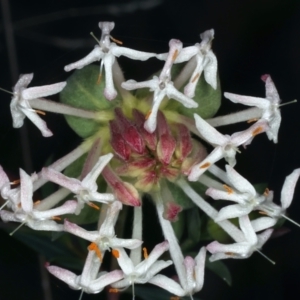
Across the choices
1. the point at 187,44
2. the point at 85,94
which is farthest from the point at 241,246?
the point at 187,44

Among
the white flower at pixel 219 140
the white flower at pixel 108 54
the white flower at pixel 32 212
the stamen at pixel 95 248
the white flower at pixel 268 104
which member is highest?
the white flower at pixel 108 54

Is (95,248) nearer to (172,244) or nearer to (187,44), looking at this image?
(172,244)

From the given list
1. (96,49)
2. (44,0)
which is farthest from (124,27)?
(96,49)

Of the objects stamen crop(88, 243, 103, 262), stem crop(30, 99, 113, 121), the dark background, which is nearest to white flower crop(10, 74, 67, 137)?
stem crop(30, 99, 113, 121)

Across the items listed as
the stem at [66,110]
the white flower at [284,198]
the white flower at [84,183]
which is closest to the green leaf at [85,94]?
the stem at [66,110]

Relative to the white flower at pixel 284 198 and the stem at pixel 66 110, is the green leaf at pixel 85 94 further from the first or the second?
the white flower at pixel 284 198

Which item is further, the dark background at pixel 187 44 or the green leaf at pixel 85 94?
the dark background at pixel 187 44

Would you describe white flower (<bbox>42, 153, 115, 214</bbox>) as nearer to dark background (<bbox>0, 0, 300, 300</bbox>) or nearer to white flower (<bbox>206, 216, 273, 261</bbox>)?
white flower (<bbox>206, 216, 273, 261</bbox>)
